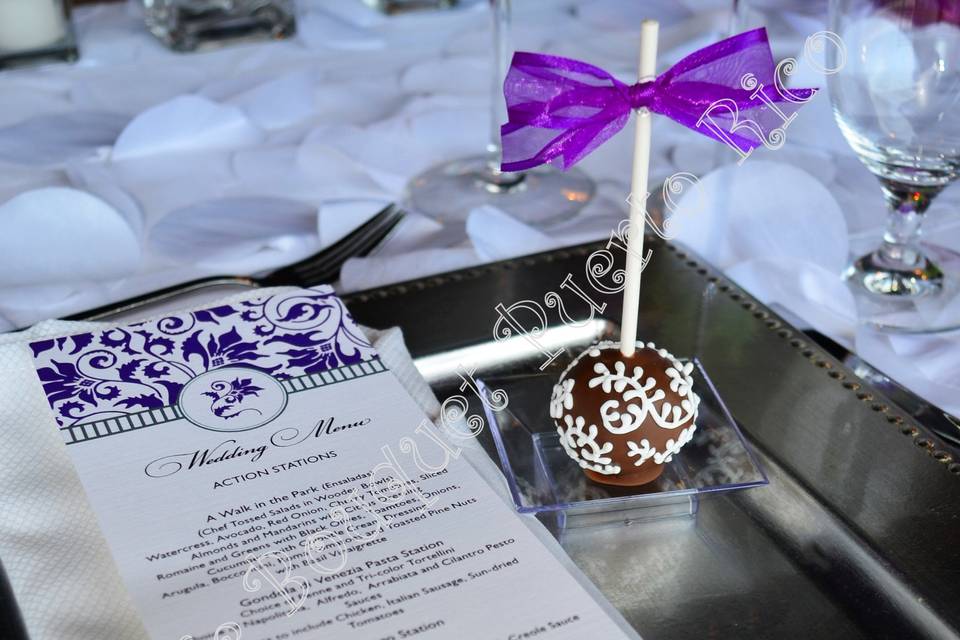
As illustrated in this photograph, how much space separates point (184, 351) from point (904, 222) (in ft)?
1.10

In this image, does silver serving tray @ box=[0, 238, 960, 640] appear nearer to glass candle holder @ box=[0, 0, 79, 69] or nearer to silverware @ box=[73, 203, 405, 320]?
silverware @ box=[73, 203, 405, 320]

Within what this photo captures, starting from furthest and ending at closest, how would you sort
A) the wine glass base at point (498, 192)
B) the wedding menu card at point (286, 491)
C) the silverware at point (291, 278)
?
the wine glass base at point (498, 192) < the silverware at point (291, 278) < the wedding menu card at point (286, 491)

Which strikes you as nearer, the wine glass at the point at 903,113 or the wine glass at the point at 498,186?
the wine glass at the point at 903,113

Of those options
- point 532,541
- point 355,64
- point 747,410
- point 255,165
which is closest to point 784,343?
point 747,410

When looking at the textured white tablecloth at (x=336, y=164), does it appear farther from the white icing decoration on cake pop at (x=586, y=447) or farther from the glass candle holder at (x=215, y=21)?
the white icing decoration on cake pop at (x=586, y=447)

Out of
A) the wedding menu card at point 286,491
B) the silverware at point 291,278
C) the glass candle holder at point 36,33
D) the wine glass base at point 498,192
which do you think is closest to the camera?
the wedding menu card at point 286,491

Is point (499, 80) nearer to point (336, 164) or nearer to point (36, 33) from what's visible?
point (336, 164)

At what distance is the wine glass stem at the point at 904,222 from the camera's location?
504 millimetres

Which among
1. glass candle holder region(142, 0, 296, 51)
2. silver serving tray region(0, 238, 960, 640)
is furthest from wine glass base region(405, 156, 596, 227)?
glass candle holder region(142, 0, 296, 51)

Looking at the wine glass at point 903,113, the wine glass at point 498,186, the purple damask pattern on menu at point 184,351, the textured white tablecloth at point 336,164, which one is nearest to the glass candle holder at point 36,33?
the textured white tablecloth at point 336,164

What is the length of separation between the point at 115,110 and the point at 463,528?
462 mm

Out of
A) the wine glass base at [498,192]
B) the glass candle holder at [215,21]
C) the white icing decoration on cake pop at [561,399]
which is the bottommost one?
the wine glass base at [498,192]

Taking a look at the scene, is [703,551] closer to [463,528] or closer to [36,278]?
[463,528]

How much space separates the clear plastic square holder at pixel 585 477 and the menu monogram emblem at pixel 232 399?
7 centimetres
